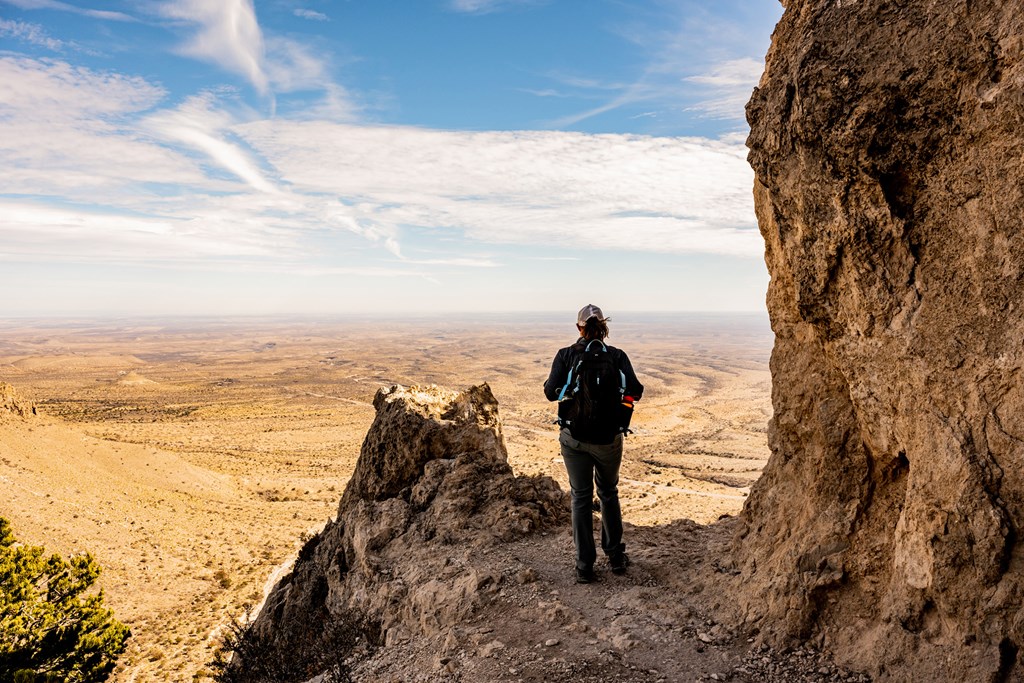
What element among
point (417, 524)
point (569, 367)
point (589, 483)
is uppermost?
point (569, 367)

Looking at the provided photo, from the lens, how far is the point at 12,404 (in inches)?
1037

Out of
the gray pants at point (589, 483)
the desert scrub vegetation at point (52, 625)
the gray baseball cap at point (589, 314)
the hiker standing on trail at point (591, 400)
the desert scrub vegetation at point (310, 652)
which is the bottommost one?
the desert scrub vegetation at point (52, 625)

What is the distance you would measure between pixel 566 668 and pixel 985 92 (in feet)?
16.7

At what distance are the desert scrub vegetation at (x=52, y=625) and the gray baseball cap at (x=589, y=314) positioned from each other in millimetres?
9830

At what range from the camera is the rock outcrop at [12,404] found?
25.7 metres

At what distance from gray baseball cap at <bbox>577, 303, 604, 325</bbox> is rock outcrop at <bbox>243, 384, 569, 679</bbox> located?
118 inches

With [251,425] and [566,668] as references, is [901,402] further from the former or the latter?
[251,425]

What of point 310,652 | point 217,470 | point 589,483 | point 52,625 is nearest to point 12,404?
point 217,470

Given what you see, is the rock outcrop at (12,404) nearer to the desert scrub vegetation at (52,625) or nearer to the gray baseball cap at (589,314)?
the desert scrub vegetation at (52,625)

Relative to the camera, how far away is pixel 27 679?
836 cm

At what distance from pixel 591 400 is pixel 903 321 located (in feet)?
8.23

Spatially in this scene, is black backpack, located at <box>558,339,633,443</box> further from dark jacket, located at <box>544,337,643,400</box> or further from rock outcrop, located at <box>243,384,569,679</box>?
rock outcrop, located at <box>243,384,569,679</box>

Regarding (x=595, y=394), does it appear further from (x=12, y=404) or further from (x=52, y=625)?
(x=12, y=404)

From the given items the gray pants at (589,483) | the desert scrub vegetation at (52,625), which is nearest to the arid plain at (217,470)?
the desert scrub vegetation at (52,625)
